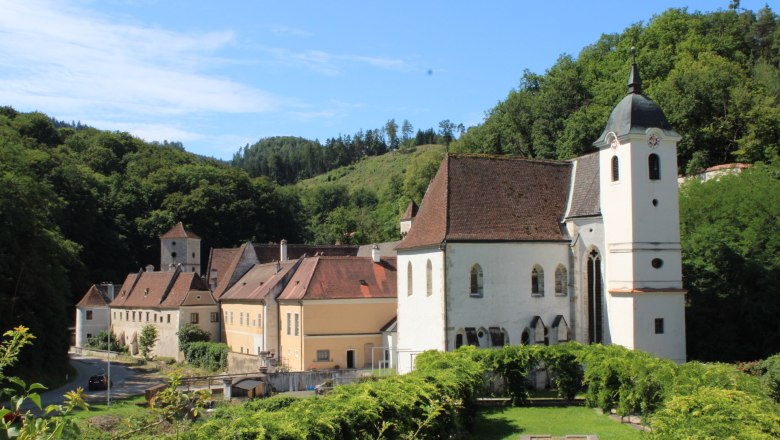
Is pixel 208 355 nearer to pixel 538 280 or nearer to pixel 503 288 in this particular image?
pixel 503 288

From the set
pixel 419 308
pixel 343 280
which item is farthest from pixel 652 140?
pixel 343 280

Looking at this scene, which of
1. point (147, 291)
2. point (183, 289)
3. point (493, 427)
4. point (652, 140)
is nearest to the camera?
point (493, 427)

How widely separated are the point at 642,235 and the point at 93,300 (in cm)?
5967

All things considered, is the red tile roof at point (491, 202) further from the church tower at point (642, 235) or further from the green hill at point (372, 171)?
the green hill at point (372, 171)

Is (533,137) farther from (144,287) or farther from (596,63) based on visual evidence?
(144,287)

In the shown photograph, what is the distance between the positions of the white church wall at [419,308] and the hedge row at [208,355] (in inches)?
711

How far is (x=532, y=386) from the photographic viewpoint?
28.8 m

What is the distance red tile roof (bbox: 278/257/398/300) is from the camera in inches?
1745

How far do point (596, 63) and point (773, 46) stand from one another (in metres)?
24.5

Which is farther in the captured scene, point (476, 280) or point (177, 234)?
point (177, 234)

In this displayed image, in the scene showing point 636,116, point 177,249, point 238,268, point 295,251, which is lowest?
point 238,268

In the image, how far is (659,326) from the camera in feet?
101

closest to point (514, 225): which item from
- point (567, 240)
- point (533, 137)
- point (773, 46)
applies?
point (567, 240)

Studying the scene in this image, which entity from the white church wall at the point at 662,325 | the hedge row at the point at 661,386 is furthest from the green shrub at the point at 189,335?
the white church wall at the point at 662,325
